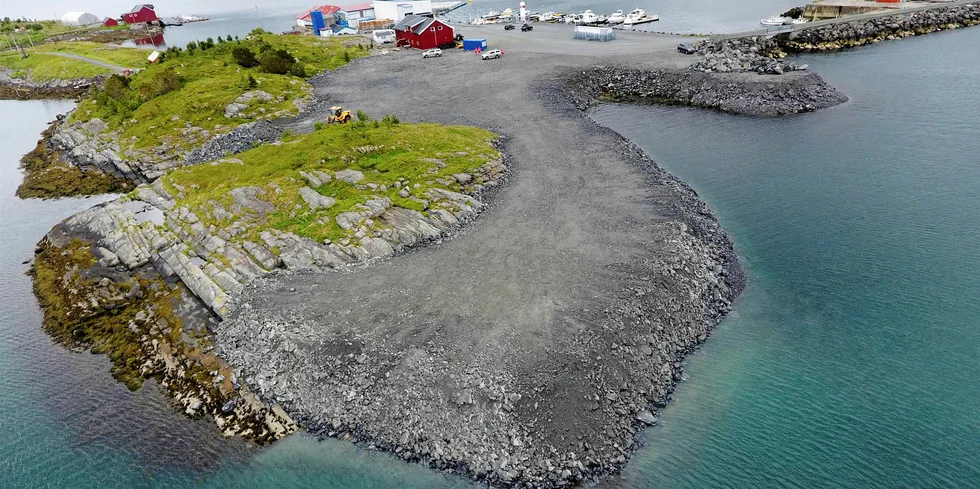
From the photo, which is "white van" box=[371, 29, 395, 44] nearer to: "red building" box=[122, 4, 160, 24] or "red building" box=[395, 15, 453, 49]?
"red building" box=[395, 15, 453, 49]

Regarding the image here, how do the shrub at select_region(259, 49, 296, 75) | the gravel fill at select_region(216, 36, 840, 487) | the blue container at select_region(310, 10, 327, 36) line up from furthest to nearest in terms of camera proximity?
the blue container at select_region(310, 10, 327, 36) < the shrub at select_region(259, 49, 296, 75) < the gravel fill at select_region(216, 36, 840, 487)

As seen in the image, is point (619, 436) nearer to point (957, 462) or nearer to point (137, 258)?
point (957, 462)

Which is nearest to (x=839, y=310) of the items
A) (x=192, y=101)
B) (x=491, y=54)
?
(x=491, y=54)

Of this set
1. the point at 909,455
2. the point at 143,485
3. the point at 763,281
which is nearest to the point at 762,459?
the point at 909,455

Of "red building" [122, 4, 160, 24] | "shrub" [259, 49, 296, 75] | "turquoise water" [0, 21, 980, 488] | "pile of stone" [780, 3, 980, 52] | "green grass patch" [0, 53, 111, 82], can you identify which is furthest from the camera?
"red building" [122, 4, 160, 24]

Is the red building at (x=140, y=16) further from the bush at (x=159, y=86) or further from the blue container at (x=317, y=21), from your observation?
the bush at (x=159, y=86)

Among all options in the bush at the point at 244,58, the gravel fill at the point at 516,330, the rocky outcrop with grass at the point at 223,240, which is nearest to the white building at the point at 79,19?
the bush at the point at 244,58

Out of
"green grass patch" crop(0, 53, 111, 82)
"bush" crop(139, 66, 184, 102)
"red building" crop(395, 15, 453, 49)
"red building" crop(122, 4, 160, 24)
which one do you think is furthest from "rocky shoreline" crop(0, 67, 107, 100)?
"red building" crop(122, 4, 160, 24)
